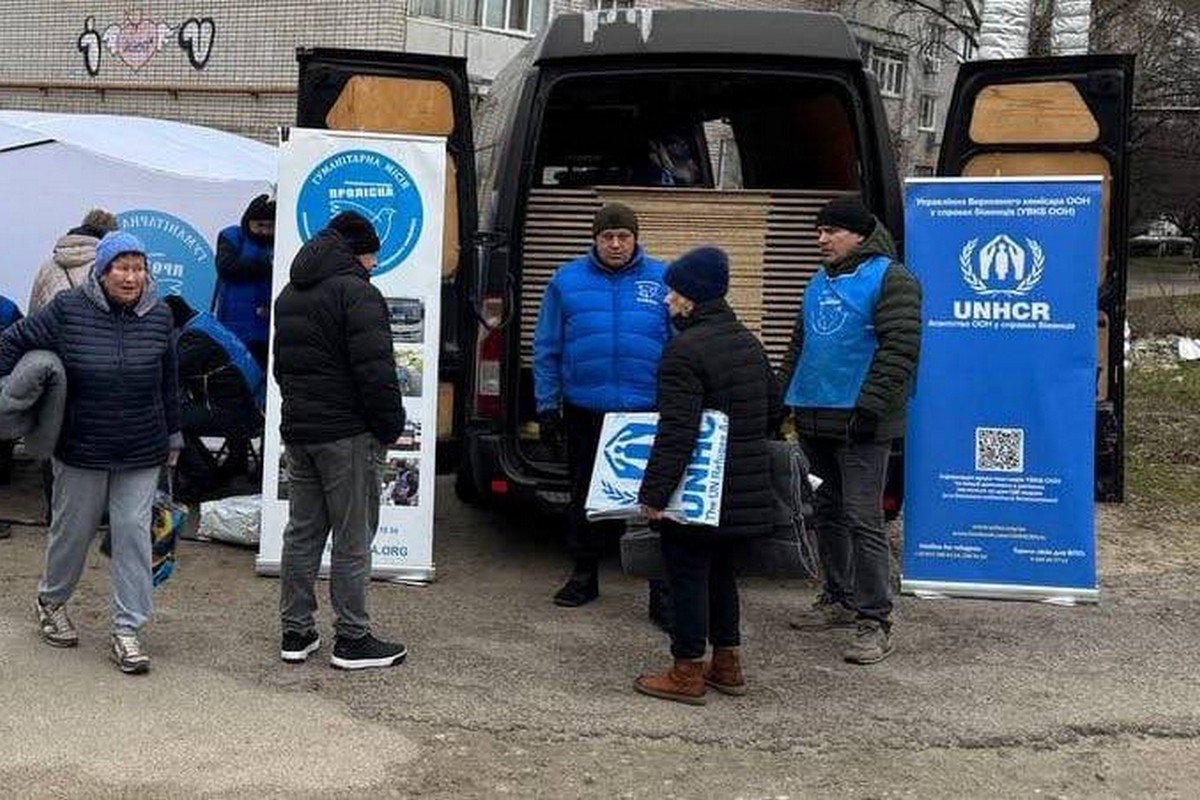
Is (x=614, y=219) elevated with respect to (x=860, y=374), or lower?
elevated

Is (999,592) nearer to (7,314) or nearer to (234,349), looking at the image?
(234,349)

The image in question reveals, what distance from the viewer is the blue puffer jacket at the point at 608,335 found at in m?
5.44

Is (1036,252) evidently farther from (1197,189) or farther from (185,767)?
(1197,189)

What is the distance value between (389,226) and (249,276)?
1.76 meters

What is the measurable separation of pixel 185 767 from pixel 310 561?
41.1 inches

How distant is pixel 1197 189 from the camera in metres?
28.3

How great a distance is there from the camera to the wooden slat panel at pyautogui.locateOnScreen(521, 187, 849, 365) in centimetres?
636

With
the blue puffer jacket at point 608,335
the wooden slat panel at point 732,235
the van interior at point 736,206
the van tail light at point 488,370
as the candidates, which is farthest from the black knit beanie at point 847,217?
the van tail light at point 488,370

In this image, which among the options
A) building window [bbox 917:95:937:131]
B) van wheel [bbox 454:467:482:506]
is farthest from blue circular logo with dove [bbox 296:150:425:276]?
building window [bbox 917:95:937:131]

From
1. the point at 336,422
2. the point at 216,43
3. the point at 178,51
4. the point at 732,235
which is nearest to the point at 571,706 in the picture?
the point at 336,422

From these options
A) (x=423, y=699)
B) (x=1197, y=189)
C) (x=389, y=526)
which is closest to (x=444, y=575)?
(x=389, y=526)

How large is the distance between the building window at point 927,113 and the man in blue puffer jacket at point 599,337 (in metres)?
29.4

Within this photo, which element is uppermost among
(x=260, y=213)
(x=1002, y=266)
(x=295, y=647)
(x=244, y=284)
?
(x=260, y=213)

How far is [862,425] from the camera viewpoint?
5.02m
